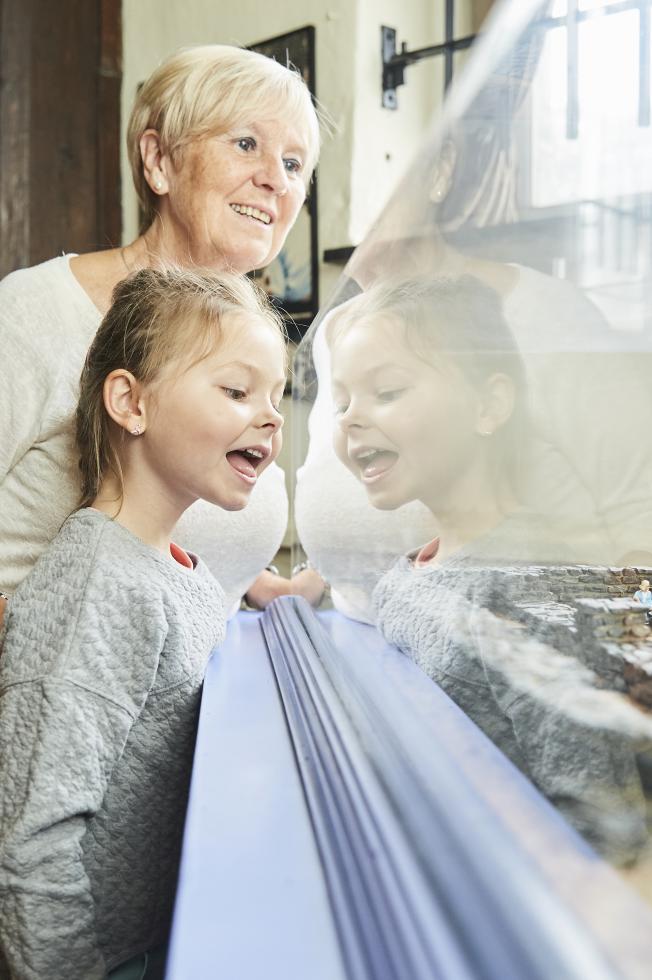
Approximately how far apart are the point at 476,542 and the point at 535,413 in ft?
0.40

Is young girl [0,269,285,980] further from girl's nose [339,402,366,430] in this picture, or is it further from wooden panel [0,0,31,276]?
wooden panel [0,0,31,276]

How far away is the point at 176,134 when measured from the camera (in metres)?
1.08

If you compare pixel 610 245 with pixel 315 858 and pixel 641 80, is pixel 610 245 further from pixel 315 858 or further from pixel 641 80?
pixel 315 858

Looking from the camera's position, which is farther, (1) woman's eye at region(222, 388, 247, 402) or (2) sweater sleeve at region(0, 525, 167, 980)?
(1) woman's eye at region(222, 388, 247, 402)

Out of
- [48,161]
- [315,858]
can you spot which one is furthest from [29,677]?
[48,161]

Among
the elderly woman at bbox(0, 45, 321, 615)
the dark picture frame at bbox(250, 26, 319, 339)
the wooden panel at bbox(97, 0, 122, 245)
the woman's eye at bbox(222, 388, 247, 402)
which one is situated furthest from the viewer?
the wooden panel at bbox(97, 0, 122, 245)

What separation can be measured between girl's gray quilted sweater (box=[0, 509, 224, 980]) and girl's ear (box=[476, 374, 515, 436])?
44 centimetres

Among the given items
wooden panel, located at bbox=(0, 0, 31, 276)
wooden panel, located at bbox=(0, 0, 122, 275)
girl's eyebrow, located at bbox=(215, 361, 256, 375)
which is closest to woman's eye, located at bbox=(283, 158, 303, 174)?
girl's eyebrow, located at bbox=(215, 361, 256, 375)

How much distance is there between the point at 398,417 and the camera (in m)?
0.61

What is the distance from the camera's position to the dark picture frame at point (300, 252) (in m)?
2.44

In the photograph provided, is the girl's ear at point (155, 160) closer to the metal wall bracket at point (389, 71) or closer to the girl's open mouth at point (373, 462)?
the girl's open mouth at point (373, 462)

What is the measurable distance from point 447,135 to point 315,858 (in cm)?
44

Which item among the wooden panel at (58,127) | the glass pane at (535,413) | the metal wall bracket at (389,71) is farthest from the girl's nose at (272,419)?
the wooden panel at (58,127)

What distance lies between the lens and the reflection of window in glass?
1.09 ft
